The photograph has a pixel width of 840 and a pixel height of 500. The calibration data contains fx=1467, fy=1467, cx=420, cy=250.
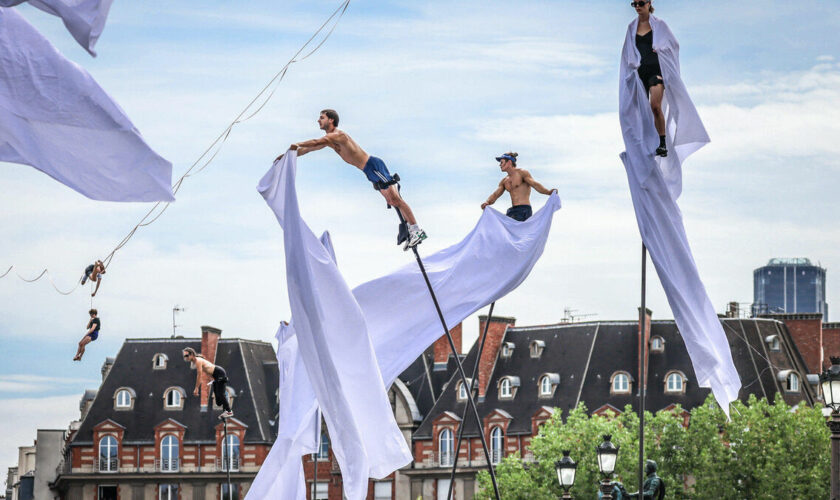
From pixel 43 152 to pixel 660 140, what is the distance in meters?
9.65

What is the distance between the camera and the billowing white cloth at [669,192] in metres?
21.3

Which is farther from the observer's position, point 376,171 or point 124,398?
point 124,398

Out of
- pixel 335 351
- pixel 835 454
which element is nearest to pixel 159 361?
pixel 835 454

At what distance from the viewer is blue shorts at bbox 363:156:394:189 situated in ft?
72.5

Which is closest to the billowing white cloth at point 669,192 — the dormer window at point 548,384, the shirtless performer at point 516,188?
the shirtless performer at point 516,188

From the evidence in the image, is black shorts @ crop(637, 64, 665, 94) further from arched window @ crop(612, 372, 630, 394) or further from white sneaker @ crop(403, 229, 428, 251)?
arched window @ crop(612, 372, 630, 394)

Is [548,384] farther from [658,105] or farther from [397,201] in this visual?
[658,105]

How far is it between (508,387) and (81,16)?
74.8m

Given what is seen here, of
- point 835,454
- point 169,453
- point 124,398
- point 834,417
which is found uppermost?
point 124,398

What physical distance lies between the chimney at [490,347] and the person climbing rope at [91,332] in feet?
199

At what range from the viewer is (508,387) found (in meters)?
88.9

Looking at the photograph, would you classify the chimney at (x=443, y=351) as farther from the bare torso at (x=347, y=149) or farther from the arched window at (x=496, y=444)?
the bare torso at (x=347, y=149)

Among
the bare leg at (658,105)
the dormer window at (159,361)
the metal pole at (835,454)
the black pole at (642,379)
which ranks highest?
the bare leg at (658,105)

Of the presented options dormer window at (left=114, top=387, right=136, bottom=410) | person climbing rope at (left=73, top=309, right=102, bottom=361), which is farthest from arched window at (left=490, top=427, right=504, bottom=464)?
person climbing rope at (left=73, top=309, right=102, bottom=361)
